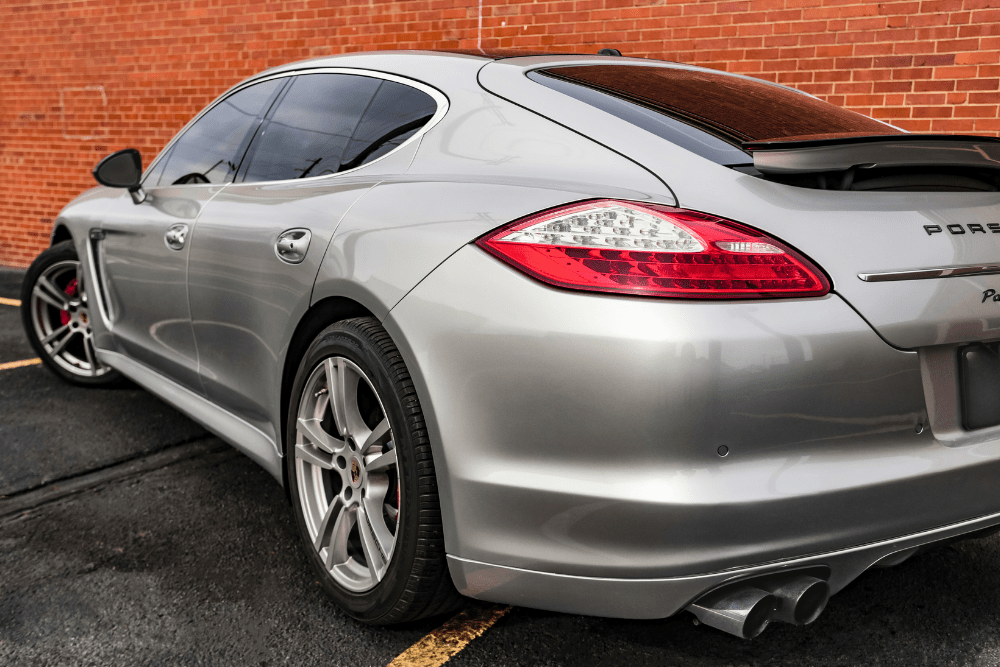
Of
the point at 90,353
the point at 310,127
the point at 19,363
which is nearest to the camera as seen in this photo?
the point at 310,127

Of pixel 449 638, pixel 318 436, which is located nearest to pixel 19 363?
pixel 318 436

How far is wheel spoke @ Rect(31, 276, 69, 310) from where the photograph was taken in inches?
184

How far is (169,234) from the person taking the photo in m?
3.30

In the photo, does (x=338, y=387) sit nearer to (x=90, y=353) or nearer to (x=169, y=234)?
(x=169, y=234)

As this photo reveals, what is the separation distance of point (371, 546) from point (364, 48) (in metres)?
5.76

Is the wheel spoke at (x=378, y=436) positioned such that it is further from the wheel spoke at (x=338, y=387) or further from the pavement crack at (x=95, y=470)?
the pavement crack at (x=95, y=470)

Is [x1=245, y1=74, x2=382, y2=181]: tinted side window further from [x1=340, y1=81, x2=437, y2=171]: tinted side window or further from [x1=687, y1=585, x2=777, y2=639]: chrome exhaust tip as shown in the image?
[x1=687, y1=585, x2=777, y2=639]: chrome exhaust tip

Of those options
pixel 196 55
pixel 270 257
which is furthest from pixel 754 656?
pixel 196 55

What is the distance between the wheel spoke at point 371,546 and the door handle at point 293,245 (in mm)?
745

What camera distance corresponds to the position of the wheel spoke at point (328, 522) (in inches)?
94.3

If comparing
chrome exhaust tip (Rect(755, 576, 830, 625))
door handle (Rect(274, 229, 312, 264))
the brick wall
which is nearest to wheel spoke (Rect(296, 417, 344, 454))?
door handle (Rect(274, 229, 312, 264))

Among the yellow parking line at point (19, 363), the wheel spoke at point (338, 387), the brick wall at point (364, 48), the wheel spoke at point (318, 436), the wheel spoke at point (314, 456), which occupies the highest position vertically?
the brick wall at point (364, 48)

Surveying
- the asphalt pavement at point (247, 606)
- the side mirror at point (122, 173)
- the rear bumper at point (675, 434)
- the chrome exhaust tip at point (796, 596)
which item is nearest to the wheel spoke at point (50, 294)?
the side mirror at point (122, 173)

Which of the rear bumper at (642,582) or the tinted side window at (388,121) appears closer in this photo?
the rear bumper at (642,582)
